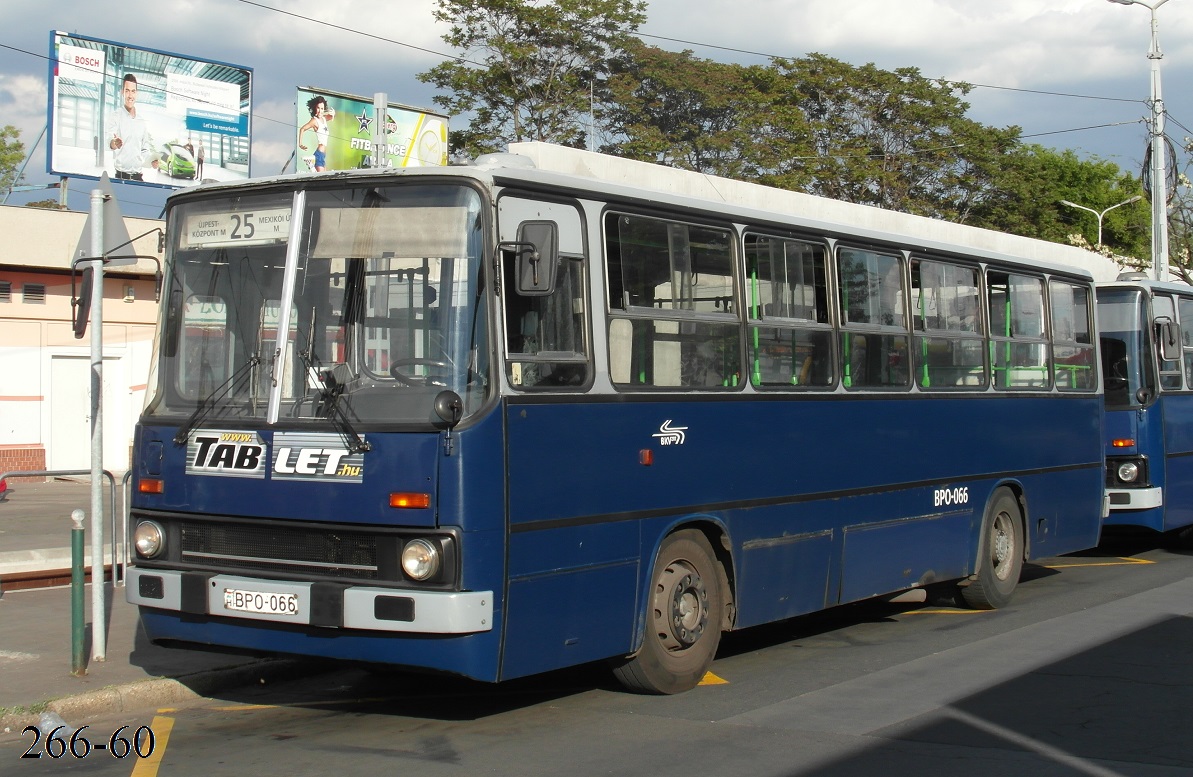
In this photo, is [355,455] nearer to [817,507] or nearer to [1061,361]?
[817,507]

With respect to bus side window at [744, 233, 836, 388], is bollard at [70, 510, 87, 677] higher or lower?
lower

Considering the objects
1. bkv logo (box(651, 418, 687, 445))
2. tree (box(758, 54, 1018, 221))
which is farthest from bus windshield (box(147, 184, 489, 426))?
tree (box(758, 54, 1018, 221))

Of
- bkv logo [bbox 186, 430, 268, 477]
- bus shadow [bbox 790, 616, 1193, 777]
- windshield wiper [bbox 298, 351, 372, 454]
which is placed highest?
windshield wiper [bbox 298, 351, 372, 454]

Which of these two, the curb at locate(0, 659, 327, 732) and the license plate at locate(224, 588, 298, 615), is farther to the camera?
the curb at locate(0, 659, 327, 732)

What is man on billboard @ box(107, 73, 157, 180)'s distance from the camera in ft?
88.5

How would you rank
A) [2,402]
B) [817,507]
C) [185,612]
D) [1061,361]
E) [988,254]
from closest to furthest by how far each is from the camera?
[185,612] < [817,507] < [988,254] < [1061,361] < [2,402]

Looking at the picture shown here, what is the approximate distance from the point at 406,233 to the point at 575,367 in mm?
1198

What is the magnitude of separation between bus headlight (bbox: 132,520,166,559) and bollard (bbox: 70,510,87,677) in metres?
1.19

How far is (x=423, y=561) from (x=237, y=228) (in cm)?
227

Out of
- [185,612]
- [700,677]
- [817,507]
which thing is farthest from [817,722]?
[185,612]

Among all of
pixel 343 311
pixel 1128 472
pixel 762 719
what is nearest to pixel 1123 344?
pixel 1128 472

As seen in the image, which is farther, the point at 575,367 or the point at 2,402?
the point at 2,402

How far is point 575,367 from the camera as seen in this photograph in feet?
23.7

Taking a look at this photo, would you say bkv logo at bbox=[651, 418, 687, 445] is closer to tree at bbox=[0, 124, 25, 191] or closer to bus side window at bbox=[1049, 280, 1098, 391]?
bus side window at bbox=[1049, 280, 1098, 391]
